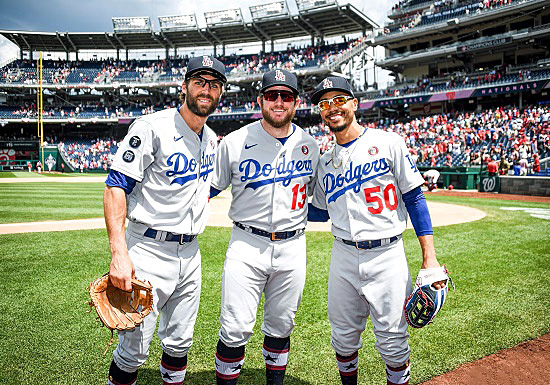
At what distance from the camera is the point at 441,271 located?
262 centimetres

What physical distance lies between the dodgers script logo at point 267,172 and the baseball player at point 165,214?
1.00 feet

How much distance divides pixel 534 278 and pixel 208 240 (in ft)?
18.1

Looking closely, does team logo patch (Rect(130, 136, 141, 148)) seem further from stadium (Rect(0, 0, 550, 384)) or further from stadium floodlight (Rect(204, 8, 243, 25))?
stadium floodlight (Rect(204, 8, 243, 25))

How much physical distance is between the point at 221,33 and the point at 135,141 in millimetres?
46341

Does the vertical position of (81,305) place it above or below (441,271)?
below

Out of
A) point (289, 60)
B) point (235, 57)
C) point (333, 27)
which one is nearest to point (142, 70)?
point (235, 57)

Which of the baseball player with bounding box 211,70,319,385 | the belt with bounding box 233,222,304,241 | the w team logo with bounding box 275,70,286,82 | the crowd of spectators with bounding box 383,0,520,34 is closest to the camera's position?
the baseball player with bounding box 211,70,319,385

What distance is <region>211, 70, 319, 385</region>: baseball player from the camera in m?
2.72

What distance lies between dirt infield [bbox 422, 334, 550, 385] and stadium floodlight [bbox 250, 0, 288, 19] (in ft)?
141

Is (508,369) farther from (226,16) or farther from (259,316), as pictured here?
(226,16)

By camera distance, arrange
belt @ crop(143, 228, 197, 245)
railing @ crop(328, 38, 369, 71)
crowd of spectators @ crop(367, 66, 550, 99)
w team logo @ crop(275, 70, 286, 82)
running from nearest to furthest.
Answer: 1. belt @ crop(143, 228, 197, 245)
2. w team logo @ crop(275, 70, 286, 82)
3. crowd of spectators @ crop(367, 66, 550, 99)
4. railing @ crop(328, 38, 369, 71)

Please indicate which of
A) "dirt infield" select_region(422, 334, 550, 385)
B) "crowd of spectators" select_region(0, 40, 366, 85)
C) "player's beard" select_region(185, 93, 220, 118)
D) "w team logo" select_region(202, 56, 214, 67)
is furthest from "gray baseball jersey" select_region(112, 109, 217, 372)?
"crowd of spectators" select_region(0, 40, 366, 85)

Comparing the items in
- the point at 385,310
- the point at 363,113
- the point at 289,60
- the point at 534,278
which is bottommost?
the point at 534,278

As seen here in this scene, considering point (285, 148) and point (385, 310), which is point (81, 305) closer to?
point (285, 148)
